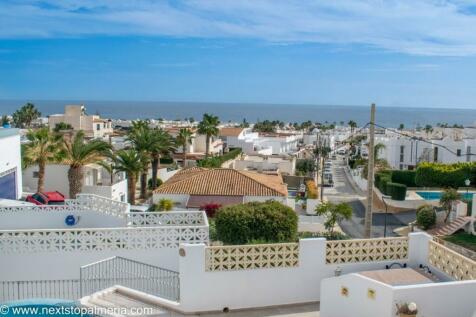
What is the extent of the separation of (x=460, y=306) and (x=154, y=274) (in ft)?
27.5

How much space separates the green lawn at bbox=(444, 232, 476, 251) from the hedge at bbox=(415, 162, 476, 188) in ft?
62.1

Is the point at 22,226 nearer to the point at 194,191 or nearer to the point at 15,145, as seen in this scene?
the point at 15,145

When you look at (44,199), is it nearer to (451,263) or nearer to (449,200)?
(451,263)

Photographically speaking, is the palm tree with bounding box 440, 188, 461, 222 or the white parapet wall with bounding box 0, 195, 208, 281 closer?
the white parapet wall with bounding box 0, 195, 208, 281

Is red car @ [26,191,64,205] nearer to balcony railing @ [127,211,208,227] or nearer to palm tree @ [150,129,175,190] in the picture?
balcony railing @ [127,211,208,227]

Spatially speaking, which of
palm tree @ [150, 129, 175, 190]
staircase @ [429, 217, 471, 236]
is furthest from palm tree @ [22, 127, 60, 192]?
staircase @ [429, 217, 471, 236]

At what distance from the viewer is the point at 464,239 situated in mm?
26859

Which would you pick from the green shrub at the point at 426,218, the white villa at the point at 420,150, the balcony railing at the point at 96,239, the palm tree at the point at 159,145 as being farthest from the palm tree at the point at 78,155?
the white villa at the point at 420,150

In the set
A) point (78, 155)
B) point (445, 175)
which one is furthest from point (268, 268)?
point (445, 175)

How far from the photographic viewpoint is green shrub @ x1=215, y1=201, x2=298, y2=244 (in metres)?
18.6

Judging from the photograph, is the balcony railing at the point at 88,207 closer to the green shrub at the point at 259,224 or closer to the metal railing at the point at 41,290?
the green shrub at the point at 259,224

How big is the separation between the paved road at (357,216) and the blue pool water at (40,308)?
24206 millimetres

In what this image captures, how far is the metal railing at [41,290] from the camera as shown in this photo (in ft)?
44.0

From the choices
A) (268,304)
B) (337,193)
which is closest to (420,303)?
(268,304)
